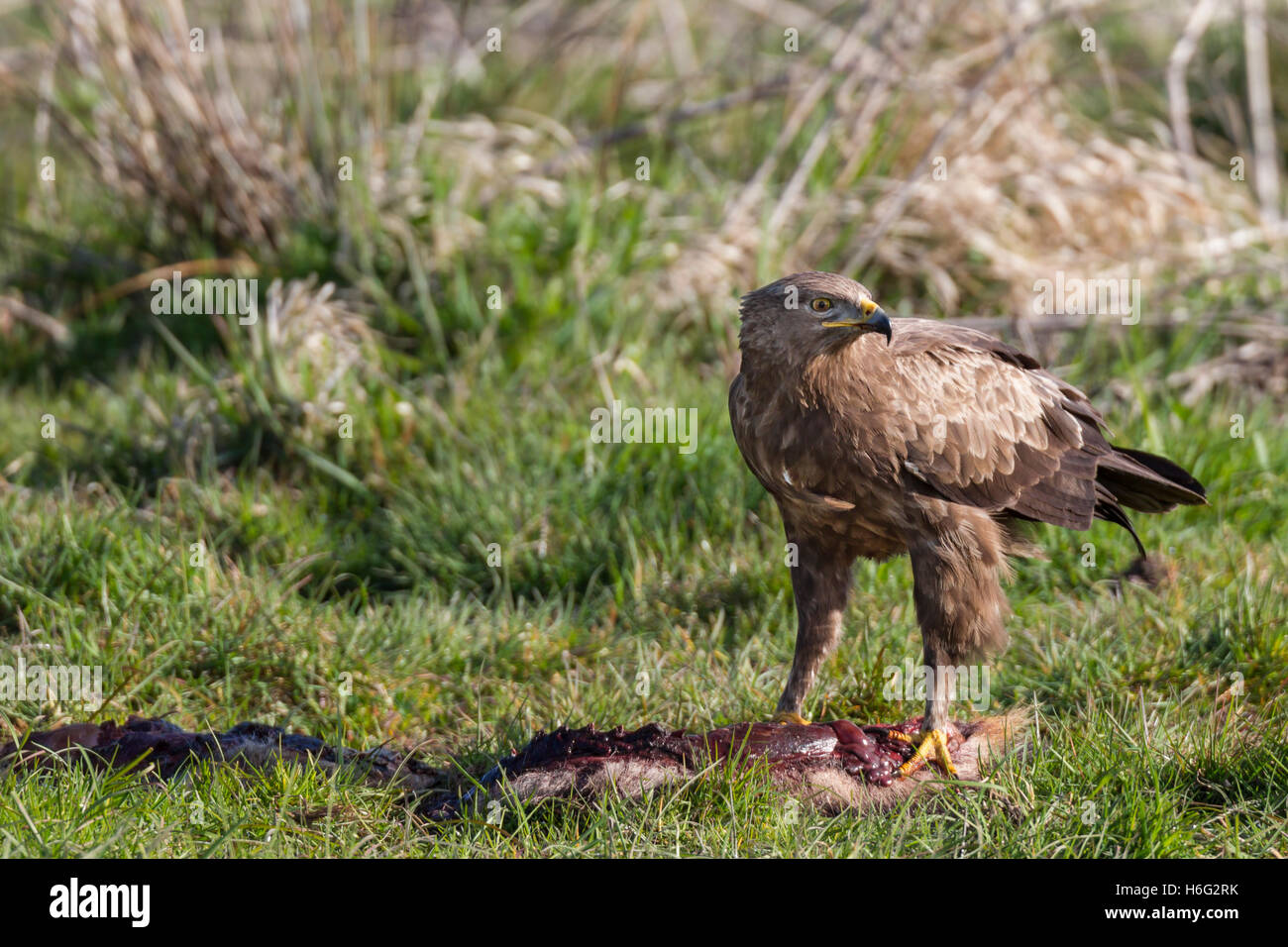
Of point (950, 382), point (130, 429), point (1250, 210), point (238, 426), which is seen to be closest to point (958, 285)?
point (1250, 210)

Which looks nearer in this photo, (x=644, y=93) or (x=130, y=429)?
(x=130, y=429)

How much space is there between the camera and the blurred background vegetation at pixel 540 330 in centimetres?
453

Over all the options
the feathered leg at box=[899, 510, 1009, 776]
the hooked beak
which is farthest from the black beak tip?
the feathered leg at box=[899, 510, 1009, 776]

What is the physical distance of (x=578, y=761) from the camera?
140 inches

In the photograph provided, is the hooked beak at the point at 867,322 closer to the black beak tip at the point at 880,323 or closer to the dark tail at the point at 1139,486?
the black beak tip at the point at 880,323

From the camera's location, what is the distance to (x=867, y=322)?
11.8 ft

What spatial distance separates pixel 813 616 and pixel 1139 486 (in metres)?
1.29

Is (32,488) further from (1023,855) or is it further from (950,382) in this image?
(1023,855)

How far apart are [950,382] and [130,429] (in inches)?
147

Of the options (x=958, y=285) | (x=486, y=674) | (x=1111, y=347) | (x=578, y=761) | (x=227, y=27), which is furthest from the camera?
(x=227, y=27)

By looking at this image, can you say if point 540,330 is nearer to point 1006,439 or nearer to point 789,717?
point 1006,439

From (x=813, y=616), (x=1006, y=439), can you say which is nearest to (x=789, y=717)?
(x=813, y=616)

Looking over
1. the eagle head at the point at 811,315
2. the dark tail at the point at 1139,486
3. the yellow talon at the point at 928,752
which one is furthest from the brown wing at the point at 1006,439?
the yellow talon at the point at 928,752

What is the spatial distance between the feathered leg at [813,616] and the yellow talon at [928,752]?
0.36m
